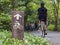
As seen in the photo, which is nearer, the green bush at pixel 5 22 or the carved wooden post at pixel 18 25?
the carved wooden post at pixel 18 25

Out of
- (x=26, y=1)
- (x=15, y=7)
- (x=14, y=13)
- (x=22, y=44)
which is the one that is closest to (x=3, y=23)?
(x=15, y=7)

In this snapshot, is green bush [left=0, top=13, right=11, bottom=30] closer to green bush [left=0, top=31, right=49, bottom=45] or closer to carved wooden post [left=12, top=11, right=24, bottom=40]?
green bush [left=0, top=31, right=49, bottom=45]

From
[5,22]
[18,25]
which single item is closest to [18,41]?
[18,25]

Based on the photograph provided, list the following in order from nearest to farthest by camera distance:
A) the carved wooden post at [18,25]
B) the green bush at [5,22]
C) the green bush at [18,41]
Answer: the green bush at [18,41]
the carved wooden post at [18,25]
the green bush at [5,22]

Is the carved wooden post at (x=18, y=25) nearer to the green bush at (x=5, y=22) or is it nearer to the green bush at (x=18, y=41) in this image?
A: the green bush at (x=18, y=41)

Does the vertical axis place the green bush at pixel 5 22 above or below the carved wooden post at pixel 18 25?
below

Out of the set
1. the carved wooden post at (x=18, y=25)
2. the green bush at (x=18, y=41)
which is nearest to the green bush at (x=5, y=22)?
the green bush at (x=18, y=41)

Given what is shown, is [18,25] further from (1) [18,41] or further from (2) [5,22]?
(2) [5,22]

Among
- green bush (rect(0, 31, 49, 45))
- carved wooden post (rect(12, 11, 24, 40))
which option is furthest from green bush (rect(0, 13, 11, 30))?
carved wooden post (rect(12, 11, 24, 40))

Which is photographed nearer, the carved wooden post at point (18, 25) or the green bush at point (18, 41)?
the green bush at point (18, 41)

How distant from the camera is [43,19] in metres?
13.9

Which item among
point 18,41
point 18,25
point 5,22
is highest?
point 18,25

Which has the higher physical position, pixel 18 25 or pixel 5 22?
pixel 18 25

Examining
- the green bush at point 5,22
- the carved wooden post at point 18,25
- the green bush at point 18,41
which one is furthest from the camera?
the green bush at point 5,22
